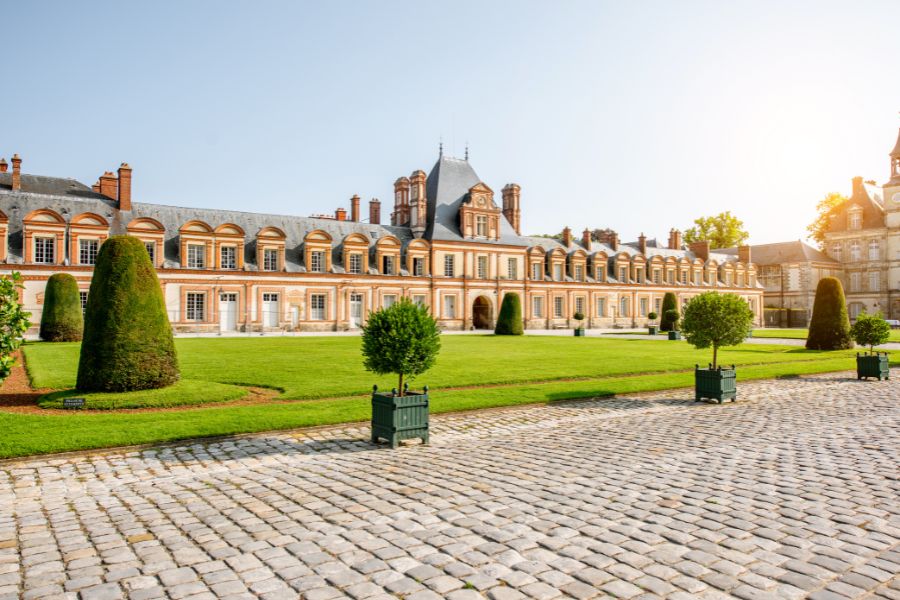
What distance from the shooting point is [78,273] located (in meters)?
34.5

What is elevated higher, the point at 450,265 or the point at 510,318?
the point at 450,265

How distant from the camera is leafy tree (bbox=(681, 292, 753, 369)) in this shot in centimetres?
1466

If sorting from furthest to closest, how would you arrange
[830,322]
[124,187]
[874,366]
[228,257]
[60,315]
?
[228,257]
[124,187]
[830,322]
[60,315]
[874,366]

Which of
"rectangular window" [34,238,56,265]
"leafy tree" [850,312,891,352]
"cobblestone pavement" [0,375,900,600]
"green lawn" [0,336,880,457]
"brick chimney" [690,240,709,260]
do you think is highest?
"brick chimney" [690,240,709,260]

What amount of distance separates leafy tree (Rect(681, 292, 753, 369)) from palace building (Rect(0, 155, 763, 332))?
30037 millimetres

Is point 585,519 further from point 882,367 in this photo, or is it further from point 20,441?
point 882,367

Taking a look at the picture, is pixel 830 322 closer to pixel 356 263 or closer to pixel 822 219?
pixel 356 263

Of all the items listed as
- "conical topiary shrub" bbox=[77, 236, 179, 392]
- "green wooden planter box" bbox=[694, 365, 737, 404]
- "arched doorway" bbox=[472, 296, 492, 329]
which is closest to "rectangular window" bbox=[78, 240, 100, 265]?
"conical topiary shrub" bbox=[77, 236, 179, 392]

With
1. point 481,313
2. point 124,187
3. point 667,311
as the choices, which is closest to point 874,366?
point 667,311

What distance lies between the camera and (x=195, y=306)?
37.7m

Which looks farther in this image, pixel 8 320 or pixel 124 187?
pixel 124 187

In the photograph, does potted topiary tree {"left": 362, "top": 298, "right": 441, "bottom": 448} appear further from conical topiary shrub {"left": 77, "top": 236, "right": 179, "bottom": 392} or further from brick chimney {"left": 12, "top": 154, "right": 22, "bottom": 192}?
brick chimney {"left": 12, "top": 154, "right": 22, "bottom": 192}

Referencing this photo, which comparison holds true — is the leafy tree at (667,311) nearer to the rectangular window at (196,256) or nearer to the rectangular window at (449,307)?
the rectangular window at (449,307)

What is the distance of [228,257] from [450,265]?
52.5 ft
